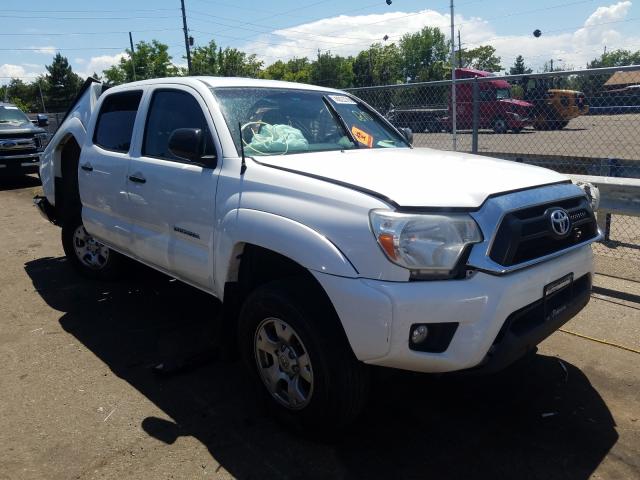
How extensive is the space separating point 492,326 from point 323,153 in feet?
5.22

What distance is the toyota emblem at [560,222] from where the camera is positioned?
2.86m

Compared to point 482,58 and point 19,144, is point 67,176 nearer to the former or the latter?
point 19,144

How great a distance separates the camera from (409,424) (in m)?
3.20

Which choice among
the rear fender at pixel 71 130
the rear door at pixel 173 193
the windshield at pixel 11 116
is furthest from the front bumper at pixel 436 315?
the windshield at pixel 11 116

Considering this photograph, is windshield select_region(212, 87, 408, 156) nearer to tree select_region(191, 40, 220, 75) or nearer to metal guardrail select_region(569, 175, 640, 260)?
metal guardrail select_region(569, 175, 640, 260)

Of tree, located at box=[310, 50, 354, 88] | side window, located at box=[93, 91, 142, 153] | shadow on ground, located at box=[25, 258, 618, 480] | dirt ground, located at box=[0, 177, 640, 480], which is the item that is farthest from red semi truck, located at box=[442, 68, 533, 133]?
tree, located at box=[310, 50, 354, 88]

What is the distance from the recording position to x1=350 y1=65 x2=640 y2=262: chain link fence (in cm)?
609

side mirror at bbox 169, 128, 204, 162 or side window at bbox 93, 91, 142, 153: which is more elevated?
side window at bbox 93, 91, 142, 153

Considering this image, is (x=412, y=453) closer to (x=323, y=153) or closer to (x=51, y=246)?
(x=323, y=153)

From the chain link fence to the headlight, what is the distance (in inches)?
159

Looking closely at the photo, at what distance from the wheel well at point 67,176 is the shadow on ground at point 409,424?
7.51 feet

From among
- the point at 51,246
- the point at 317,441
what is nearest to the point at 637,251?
the point at 317,441

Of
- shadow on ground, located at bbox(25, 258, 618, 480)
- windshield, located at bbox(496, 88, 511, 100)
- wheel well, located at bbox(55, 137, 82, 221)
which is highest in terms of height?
windshield, located at bbox(496, 88, 511, 100)

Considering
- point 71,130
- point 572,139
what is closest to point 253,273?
point 71,130
